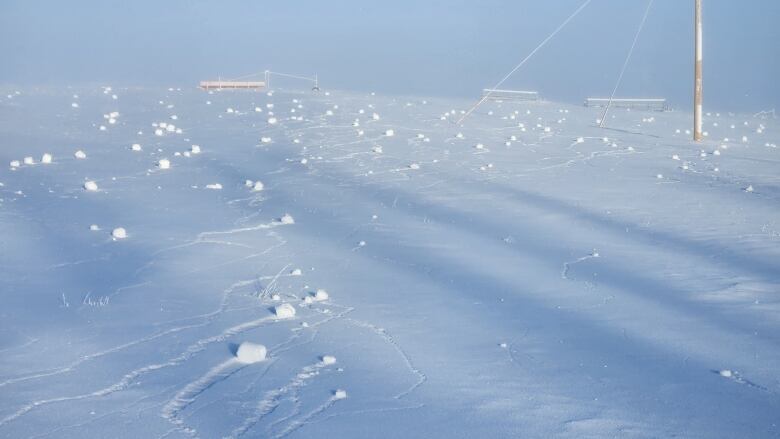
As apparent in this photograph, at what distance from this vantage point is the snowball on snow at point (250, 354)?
16.6ft

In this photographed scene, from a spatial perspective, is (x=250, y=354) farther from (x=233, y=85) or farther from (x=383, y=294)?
(x=233, y=85)

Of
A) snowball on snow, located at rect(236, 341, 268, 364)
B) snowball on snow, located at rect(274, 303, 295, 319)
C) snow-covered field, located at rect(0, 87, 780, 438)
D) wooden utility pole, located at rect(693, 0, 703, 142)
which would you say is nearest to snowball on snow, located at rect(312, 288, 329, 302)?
snow-covered field, located at rect(0, 87, 780, 438)

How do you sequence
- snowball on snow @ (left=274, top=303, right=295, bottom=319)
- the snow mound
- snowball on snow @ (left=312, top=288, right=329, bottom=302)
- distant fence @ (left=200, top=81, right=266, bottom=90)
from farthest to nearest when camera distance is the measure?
1. distant fence @ (left=200, top=81, right=266, bottom=90)
2. the snow mound
3. snowball on snow @ (left=312, top=288, right=329, bottom=302)
4. snowball on snow @ (left=274, top=303, right=295, bottom=319)

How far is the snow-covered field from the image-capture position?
4.40 metres

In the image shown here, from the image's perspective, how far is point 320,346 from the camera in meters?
5.34

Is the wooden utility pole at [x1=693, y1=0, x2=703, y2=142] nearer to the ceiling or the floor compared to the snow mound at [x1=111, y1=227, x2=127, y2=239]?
nearer to the ceiling

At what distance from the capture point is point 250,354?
507 cm

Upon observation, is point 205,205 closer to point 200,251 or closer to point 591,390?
point 200,251

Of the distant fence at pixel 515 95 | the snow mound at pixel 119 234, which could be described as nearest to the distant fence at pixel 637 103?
the distant fence at pixel 515 95

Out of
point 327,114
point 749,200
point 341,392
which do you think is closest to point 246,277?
point 341,392

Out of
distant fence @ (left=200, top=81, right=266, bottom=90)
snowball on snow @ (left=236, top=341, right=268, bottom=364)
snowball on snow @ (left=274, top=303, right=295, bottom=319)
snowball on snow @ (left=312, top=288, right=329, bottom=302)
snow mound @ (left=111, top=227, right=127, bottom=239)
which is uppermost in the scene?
snowball on snow @ (left=236, top=341, right=268, bottom=364)

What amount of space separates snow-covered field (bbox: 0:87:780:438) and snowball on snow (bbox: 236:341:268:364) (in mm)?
14

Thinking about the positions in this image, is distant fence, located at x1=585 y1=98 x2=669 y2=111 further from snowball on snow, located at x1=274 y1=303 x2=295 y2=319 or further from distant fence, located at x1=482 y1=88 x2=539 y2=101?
snowball on snow, located at x1=274 y1=303 x2=295 y2=319

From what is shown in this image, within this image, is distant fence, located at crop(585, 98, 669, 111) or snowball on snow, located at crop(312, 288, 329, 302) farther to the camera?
distant fence, located at crop(585, 98, 669, 111)
